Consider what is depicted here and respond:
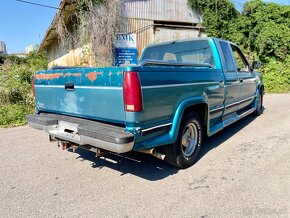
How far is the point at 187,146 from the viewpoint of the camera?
4.27 metres

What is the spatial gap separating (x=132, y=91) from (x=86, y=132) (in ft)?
2.67

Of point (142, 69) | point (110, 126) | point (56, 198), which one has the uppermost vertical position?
point (142, 69)

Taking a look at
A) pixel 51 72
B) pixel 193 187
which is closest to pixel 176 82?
pixel 193 187

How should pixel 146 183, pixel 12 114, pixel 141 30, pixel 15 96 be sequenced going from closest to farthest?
1. pixel 146 183
2. pixel 12 114
3. pixel 15 96
4. pixel 141 30

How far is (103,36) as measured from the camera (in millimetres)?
10938

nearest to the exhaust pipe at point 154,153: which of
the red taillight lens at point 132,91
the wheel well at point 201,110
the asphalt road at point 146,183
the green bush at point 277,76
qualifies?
the asphalt road at point 146,183

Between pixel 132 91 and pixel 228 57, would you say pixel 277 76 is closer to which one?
pixel 228 57

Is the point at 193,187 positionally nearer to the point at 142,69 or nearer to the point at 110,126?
the point at 110,126

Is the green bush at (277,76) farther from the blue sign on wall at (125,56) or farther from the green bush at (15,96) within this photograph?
the green bush at (15,96)

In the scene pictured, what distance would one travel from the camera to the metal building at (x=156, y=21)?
39.5 feet

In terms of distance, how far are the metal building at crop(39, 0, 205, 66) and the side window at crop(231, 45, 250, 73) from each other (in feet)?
21.5

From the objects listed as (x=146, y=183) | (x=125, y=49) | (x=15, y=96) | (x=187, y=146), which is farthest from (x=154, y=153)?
(x=125, y=49)

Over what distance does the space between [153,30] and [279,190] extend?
10817 mm

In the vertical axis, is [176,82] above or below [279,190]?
above
